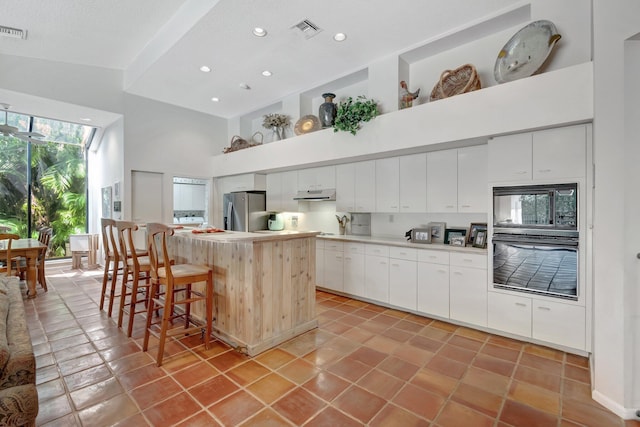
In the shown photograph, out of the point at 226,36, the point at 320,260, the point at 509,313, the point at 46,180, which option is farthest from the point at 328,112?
the point at 46,180

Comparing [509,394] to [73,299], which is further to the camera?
[73,299]

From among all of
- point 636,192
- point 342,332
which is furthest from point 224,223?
point 636,192

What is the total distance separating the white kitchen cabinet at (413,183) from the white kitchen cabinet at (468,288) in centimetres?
79

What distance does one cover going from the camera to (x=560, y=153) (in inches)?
102

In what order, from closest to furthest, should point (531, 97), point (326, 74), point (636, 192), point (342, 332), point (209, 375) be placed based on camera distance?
point (636, 192) → point (209, 375) → point (531, 97) → point (342, 332) → point (326, 74)

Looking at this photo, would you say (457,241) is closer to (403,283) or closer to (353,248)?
(403,283)

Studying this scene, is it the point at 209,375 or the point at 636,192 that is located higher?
the point at 636,192

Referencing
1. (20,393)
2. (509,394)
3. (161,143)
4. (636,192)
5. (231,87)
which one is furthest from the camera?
(161,143)

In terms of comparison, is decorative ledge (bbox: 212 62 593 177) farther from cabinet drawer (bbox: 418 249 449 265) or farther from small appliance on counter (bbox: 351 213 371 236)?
cabinet drawer (bbox: 418 249 449 265)

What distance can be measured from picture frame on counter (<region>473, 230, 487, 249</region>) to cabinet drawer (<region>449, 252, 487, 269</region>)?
0.22 metres

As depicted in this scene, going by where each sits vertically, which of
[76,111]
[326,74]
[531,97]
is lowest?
[531,97]

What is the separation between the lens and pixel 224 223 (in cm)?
611

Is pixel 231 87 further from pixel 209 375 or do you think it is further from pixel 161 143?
pixel 209 375

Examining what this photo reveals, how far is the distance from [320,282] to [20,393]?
3.54 meters
